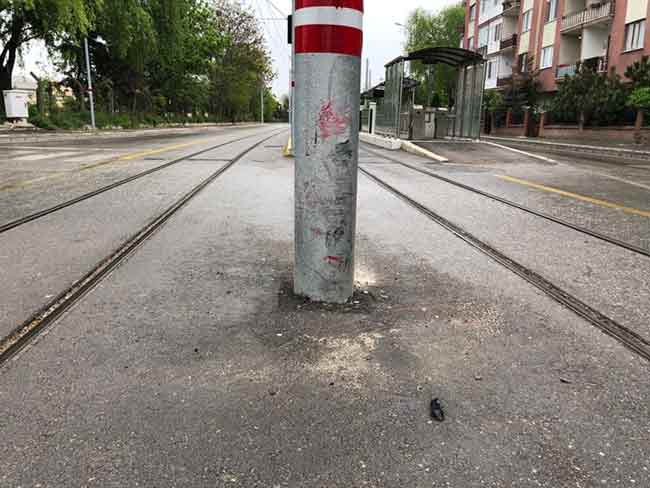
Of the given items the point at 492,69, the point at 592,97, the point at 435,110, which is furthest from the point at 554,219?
the point at 492,69

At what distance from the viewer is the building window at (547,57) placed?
134ft

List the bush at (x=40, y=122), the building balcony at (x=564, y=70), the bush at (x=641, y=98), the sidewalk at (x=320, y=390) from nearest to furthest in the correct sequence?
the sidewalk at (x=320, y=390) → the bush at (x=641, y=98) → the bush at (x=40, y=122) → the building balcony at (x=564, y=70)

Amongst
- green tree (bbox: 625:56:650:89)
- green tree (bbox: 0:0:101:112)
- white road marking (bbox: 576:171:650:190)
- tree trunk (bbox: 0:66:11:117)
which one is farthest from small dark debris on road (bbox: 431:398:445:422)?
tree trunk (bbox: 0:66:11:117)

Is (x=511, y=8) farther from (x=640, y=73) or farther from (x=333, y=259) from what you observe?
(x=333, y=259)

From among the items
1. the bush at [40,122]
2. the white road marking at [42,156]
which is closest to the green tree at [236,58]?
the bush at [40,122]

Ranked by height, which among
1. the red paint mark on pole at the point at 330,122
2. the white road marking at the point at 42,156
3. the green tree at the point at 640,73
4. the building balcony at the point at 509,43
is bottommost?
the white road marking at the point at 42,156

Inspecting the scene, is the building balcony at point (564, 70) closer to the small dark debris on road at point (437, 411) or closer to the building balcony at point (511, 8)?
the building balcony at point (511, 8)

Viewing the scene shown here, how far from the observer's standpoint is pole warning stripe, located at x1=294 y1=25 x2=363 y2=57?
2.91 m

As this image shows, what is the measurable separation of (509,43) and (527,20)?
9.19 feet

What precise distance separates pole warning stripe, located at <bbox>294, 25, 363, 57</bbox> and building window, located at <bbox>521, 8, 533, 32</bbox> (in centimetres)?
4752

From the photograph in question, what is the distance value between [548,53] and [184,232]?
43324 millimetres

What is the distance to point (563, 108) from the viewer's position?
3281 centimetres

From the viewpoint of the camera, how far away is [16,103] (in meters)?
26.5

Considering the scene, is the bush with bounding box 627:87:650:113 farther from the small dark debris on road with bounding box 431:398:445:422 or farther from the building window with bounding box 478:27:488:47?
the building window with bounding box 478:27:488:47
